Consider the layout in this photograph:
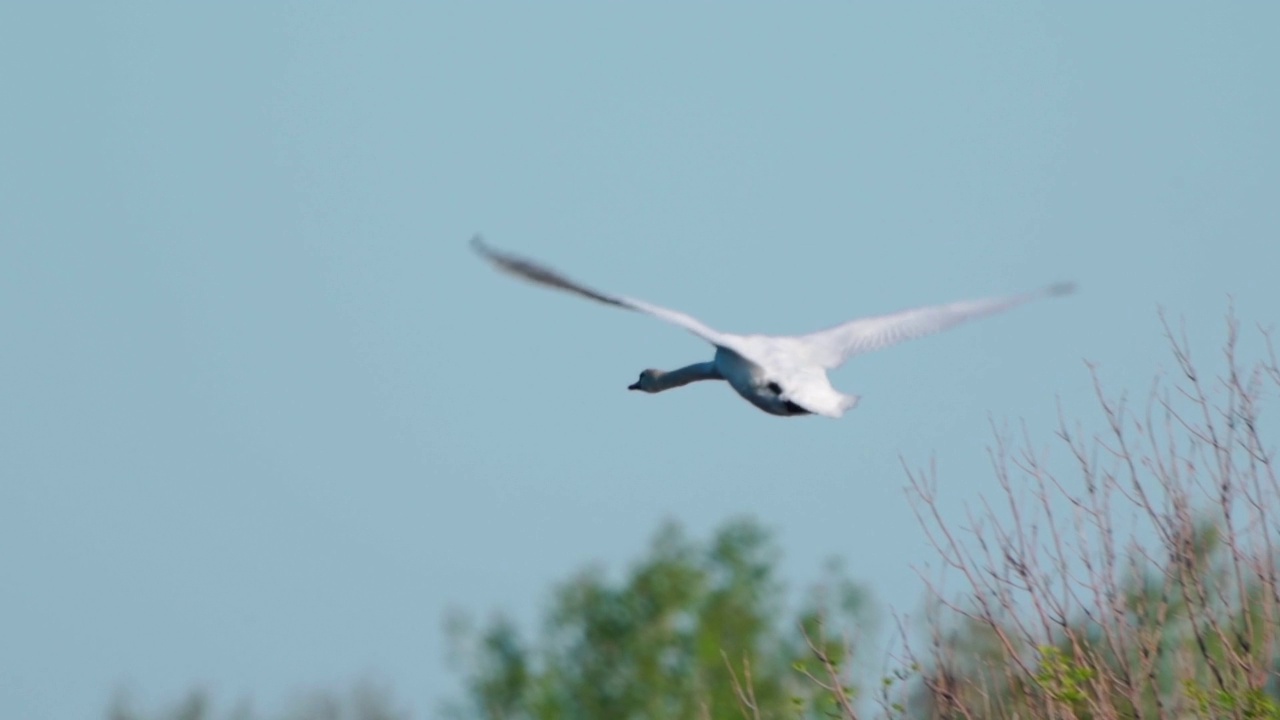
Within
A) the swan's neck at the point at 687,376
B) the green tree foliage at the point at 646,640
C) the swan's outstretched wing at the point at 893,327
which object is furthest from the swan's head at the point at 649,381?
the green tree foliage at the point at 646,640

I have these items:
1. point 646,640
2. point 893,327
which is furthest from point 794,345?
point 646,640

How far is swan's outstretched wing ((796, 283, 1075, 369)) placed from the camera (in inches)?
352

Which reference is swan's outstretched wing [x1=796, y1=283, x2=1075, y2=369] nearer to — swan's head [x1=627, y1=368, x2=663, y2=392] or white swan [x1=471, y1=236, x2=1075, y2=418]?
white swan [x1=471, y1=236, x2=1075, y2=418]

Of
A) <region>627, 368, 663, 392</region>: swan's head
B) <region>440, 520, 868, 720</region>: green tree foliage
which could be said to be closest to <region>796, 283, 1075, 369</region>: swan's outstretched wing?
<region>627, 368, 663, 392</region>: swan's head

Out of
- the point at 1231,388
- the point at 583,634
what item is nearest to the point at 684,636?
the point at 583,634

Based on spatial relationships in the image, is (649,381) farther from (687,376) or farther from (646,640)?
(646,640)

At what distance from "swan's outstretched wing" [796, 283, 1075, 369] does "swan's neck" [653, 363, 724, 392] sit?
496mm

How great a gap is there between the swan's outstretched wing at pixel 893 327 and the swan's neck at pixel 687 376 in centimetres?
50

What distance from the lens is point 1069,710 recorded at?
6.61 m

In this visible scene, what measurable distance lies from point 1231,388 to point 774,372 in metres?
1.76

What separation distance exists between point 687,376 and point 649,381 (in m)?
0.50

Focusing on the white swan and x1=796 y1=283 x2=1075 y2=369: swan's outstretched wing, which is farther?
x1=796 y1=283 x2=1075 y2=369: swan's outstretched wing

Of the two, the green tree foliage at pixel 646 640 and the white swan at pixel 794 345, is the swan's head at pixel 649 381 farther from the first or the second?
the green tree foliage at pixel 646 640

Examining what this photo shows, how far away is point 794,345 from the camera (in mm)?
8766
